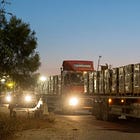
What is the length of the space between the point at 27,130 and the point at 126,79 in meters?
7.02

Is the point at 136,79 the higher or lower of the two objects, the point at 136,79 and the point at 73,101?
the higher

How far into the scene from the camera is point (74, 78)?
3800 cm

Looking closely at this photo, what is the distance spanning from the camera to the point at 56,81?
140ft

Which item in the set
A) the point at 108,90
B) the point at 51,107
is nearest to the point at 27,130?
the point at 108,90

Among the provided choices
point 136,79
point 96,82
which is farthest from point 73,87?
point 136,79

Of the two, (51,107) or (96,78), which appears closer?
(96,78)

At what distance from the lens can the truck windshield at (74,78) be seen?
123ft

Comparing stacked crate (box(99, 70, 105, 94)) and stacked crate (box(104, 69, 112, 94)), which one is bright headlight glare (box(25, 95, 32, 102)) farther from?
stacked crate (box(104, 69, 112, 94))

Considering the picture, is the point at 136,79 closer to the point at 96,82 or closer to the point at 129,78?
the point at 129,78

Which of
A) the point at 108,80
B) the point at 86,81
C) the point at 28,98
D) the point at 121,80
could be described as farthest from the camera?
the point at 28,98

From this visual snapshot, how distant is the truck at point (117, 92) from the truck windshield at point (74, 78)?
4.39 meters

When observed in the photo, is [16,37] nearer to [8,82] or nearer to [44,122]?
[8,82]

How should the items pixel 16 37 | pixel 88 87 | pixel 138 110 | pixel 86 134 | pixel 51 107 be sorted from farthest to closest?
pixel 51 107, pixel 88 87, pixel 16 37, pixel 138 110, pixel 86 134

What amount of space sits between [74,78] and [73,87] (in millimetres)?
657
